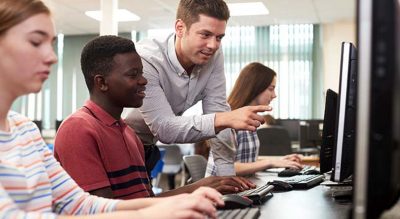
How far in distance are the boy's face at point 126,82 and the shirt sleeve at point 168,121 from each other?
8.7 inches

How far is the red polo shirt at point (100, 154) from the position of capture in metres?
1.19

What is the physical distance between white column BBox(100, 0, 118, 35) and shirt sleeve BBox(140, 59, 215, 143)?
317cm

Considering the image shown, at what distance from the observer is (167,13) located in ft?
20.8

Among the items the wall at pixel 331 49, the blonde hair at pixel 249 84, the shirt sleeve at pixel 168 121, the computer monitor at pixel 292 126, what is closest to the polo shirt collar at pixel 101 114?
the shirt sleeve at pixel 168 121

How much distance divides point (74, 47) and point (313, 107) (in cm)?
382

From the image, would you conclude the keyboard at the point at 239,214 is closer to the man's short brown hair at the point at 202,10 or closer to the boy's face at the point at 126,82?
the boy's face at the point at 126,82

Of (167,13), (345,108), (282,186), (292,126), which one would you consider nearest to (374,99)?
(345,108)

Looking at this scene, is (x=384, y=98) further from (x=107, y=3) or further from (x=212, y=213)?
(x=107, y=3)

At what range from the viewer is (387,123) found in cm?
60

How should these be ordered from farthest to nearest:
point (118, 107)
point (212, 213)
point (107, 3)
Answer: point (107, 3)
point (118, 107)
point (212, 213)

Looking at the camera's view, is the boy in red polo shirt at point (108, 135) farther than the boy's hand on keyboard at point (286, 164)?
No

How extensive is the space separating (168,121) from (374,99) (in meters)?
1.10

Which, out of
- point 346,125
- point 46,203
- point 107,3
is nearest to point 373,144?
point 46,203

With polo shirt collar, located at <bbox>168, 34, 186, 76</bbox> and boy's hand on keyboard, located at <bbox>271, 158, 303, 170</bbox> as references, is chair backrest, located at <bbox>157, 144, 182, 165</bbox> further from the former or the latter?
polo shirt collar, located at <bbox>168, 34, 186, 76</bbox>
